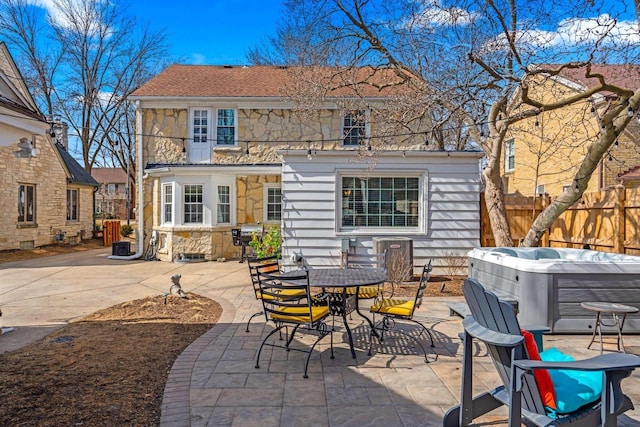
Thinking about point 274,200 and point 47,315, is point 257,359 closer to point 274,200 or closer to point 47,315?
point 47,315

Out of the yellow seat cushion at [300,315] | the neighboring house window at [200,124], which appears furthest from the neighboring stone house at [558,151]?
the neighboring house window at [200,124]

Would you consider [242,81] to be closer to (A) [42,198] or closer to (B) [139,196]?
(B) [139,196]

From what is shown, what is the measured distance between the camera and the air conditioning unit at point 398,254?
29.0ft

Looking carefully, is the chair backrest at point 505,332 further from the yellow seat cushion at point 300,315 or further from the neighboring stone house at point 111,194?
the neighboring stone house at point 111,194

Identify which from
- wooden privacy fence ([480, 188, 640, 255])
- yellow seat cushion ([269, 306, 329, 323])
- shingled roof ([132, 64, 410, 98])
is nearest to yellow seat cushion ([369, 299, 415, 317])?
yellow seat cushion ([269, 306, 329, 323])

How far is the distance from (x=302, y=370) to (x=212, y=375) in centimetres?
85

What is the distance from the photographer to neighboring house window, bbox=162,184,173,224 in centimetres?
1329

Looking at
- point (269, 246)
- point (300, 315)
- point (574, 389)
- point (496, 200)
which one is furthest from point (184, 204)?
point (574, 389)

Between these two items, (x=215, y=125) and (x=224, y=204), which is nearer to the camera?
(x=224, y=204)

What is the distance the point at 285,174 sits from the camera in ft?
31.5

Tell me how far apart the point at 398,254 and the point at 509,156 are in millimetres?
11503

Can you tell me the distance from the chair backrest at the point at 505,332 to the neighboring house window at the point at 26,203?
1869cm

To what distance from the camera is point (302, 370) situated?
4.10 metres

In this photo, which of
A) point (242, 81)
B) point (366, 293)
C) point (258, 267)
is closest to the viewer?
point (258, 267)
